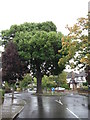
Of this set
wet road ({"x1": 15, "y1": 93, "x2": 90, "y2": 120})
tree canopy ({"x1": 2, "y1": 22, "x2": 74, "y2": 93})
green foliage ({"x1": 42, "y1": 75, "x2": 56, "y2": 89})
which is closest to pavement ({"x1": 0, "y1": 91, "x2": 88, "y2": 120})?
wet road ({"x1": 15, "y1": 93, "x2": 90, "y2": 120})

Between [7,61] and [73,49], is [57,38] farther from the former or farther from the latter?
[73,49]

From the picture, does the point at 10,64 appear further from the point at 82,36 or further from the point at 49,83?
the point at 49,83

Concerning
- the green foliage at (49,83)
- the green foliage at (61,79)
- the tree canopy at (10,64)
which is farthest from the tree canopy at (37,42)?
the green foliage at (49,83)

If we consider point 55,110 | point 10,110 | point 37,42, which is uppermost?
point 37,42

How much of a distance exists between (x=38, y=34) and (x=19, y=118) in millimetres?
31392

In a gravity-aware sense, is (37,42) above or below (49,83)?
above

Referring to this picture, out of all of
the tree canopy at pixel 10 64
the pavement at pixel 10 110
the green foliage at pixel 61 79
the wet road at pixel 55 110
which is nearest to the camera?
Result: the pavement at pixel 10 110

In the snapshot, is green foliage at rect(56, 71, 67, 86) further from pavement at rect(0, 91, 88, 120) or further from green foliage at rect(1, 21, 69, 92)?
pavement at rect(0, 91, 88, 120)

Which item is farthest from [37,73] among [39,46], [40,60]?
[39,46]

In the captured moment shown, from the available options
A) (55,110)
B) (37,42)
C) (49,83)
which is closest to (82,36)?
(55,110)

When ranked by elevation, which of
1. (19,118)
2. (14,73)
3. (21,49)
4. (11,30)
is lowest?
(19,118)

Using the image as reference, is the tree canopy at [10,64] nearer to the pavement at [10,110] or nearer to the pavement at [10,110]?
the pavement at [10,110]

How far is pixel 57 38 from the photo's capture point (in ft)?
149

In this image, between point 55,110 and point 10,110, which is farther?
point 55,110
